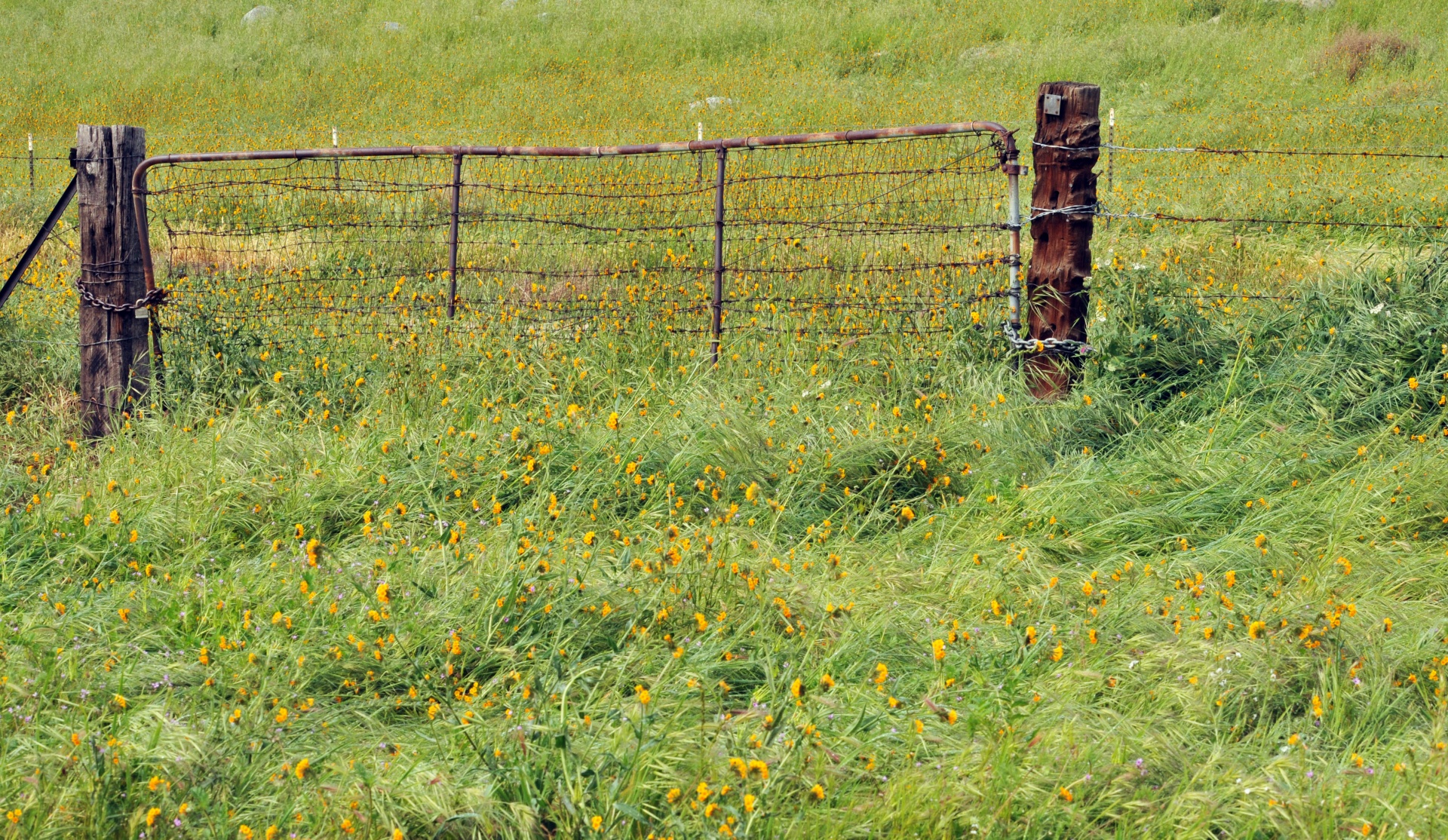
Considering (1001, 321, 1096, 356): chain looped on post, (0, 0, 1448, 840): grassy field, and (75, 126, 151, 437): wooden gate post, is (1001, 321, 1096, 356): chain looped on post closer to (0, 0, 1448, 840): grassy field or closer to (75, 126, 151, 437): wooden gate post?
(0, 0, 1448, 840): grassy field

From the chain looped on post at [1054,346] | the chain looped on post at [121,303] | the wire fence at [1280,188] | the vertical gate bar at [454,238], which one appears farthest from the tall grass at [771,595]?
the wire fence at [1280,188]

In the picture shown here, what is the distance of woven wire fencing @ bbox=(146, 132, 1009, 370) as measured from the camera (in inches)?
255

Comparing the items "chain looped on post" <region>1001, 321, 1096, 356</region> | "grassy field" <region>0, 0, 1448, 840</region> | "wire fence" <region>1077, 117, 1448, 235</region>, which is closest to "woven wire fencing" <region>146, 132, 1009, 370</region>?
"chain looped on post" <region>1001, 321, 1096, 356</region>

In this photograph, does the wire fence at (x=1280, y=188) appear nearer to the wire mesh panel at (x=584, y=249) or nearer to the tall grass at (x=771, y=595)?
the wire mesh panel at (x=584, y=249)

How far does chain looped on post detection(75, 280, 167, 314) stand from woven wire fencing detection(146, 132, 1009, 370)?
0.75 feet

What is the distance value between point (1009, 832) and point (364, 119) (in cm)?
2465

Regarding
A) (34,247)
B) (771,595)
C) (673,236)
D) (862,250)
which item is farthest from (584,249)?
(771,595)

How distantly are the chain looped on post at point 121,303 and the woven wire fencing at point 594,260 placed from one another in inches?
9.0

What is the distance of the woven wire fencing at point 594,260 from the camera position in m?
6.47

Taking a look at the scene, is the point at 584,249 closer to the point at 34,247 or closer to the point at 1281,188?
the point at 34,247

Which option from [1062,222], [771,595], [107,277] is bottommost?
[771,595]

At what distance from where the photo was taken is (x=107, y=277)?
602 centimetres

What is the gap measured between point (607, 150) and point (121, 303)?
267 centimetres

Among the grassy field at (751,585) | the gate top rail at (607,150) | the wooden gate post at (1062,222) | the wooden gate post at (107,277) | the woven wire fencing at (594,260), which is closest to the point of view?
the grassy field at (751,585)
